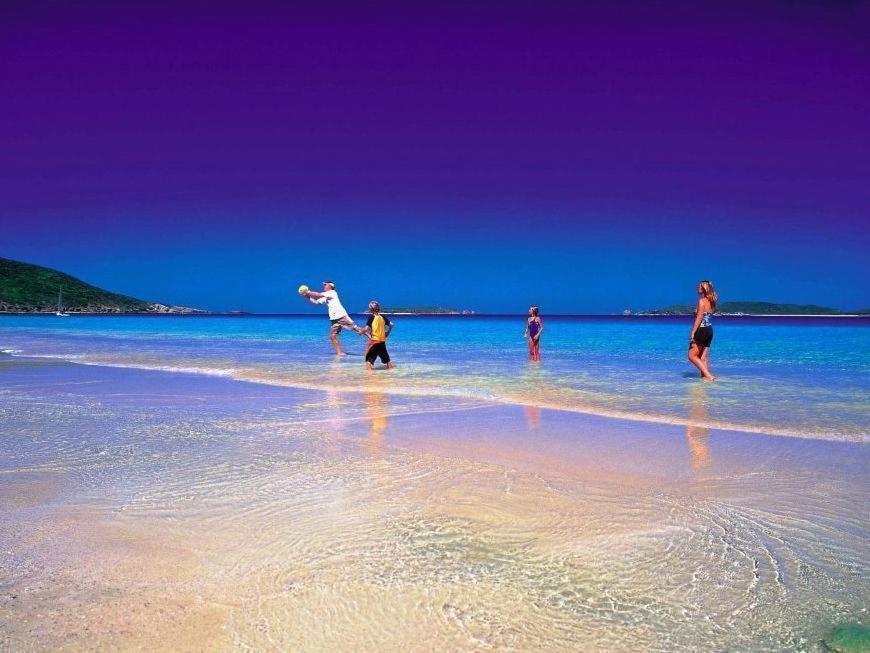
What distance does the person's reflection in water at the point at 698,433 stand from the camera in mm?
6852

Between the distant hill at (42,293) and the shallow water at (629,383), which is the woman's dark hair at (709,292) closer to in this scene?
the shallow water at (629,383)

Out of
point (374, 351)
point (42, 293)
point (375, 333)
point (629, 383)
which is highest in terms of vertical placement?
point (42, 293)

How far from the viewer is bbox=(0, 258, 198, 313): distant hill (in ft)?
501

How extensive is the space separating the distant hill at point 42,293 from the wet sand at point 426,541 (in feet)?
556

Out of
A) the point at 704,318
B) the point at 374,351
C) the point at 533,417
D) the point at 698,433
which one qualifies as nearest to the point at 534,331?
the point at 374,351

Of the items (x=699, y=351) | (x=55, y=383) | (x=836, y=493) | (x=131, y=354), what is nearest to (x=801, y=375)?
(x=699, y=351)

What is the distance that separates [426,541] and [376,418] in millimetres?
5367

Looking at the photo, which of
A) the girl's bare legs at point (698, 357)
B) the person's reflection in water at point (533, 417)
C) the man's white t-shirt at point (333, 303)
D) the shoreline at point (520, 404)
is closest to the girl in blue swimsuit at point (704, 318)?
Answer: the girl's bare legs at point (698, 357)

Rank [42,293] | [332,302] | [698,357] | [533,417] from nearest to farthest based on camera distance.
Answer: [533,417]
[698,357]
[332,302]
[42,293]

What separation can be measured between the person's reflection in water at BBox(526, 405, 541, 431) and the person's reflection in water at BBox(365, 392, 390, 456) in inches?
83.0

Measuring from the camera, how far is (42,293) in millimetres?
165875

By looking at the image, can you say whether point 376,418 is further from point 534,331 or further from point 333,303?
point 534,331

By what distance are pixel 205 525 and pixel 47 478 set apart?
231 centimetres

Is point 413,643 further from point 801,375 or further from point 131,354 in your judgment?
point 131,354
